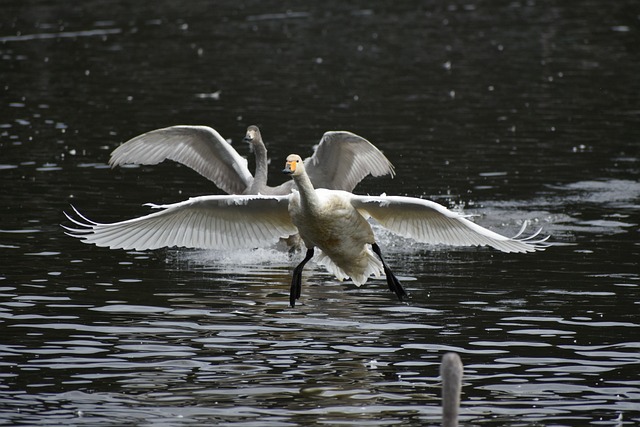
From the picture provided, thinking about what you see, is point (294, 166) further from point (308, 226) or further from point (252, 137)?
point (252, 137)

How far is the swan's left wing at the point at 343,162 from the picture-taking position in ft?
54.5

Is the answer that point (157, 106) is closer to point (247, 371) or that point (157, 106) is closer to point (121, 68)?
point (121, 68)

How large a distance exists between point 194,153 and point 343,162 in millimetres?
2413

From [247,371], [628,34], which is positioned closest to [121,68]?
[628,34]

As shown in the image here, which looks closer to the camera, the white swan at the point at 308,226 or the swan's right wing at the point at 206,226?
the white swan at the point at 308,226

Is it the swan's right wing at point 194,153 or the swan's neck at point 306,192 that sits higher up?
the swan's right wing at point 194,153

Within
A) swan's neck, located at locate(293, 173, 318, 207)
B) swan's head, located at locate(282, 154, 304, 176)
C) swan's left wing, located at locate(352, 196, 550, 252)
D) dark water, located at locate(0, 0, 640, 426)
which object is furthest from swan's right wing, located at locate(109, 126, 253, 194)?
swan's head, located at locate(282, 154, 304, 176)

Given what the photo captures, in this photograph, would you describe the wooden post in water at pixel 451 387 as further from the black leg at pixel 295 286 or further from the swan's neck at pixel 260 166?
the swan's neck at pixel 260 166

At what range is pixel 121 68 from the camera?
33.2 metres

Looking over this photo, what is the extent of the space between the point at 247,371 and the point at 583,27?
31.4m

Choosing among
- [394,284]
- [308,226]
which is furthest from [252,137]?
[308,226]

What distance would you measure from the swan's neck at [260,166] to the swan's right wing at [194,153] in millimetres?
246

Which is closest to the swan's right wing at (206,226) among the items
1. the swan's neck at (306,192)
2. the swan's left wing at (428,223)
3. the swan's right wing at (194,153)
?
the swan's neck at (306,192)

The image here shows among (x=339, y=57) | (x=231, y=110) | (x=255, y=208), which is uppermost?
(x=339, y=57)
